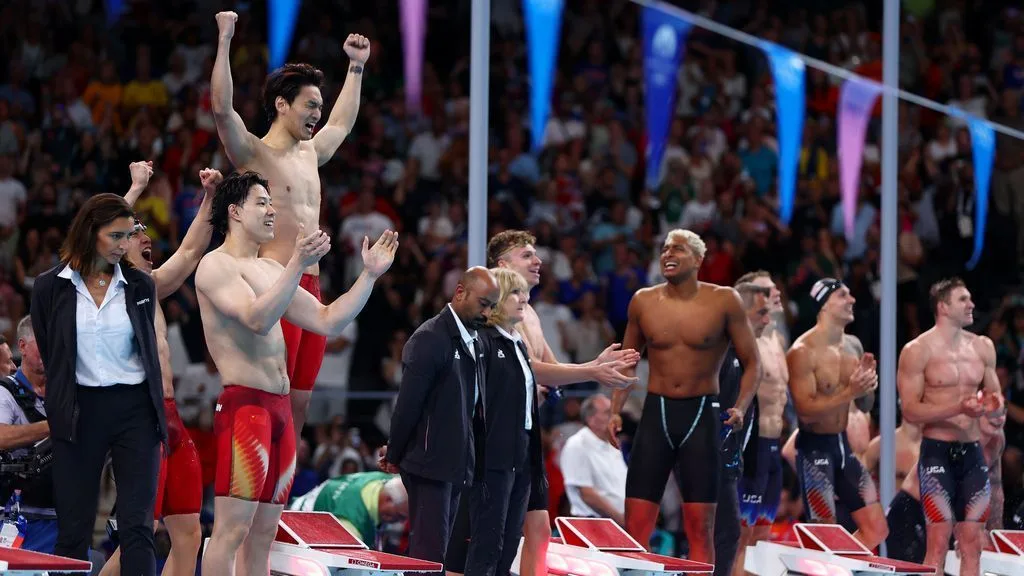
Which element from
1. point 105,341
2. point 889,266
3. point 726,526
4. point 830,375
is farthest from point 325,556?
point 889,266

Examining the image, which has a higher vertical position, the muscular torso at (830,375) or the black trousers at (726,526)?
the muscular torso at (830,375)

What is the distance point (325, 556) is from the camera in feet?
20.6

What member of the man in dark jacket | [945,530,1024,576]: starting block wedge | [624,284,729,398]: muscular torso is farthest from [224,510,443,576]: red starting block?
[945,530,1024,576]: starting block wedge

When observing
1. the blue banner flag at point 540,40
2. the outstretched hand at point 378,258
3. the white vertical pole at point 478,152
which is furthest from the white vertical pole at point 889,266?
the outstretched hand at point 378,258

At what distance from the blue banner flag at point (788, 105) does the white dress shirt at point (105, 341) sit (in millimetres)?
6029

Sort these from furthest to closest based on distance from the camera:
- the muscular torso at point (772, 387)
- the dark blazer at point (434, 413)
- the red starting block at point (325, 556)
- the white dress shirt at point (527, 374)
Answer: the muscular torso at point (772, 387) < the white dress shirt at point (527, 374) < the dark blazer at point (434, 413) < the red starting block at point (325, 556)

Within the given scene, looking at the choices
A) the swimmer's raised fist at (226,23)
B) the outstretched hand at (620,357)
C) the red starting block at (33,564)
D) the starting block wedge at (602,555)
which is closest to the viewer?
the red starting block at (33,564)

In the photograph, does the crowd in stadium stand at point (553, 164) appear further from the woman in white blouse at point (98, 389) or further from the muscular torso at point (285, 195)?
the woman in white blouse at point (98, 389)

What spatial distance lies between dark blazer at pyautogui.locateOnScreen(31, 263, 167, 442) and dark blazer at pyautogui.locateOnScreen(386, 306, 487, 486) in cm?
127

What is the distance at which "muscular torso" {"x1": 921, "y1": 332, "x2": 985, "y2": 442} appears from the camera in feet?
29.5

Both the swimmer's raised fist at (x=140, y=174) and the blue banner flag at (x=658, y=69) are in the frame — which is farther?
the blue banner flag at (x=658, y=69)

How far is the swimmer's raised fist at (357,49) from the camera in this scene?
23.0 feet

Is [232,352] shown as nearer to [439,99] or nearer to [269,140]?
[269,140]

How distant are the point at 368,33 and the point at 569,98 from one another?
209 centimetres
